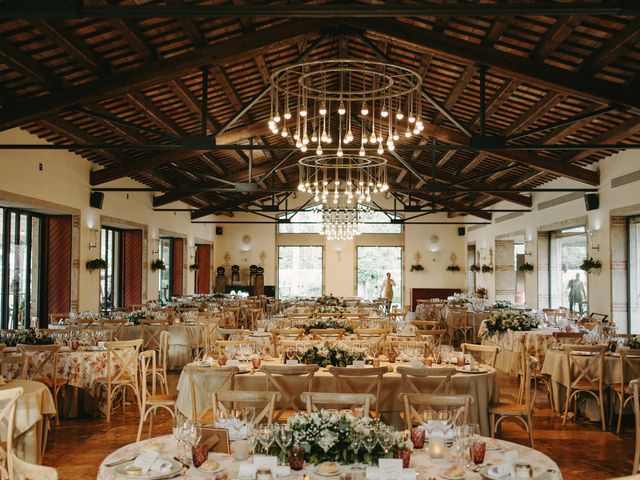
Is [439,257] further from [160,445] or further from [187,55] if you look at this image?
[160,445]

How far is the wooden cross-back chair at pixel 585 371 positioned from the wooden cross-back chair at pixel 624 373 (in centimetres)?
15

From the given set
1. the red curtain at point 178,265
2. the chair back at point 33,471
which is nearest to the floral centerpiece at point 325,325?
the chair back at point 33,471

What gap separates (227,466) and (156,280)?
605 inches

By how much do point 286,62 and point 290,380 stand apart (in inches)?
270

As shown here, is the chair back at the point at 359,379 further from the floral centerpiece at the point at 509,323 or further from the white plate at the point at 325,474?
the floral centerpiece at the point at 509,323

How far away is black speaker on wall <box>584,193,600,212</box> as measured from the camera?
42.7 feet

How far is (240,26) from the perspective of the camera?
9078 mm

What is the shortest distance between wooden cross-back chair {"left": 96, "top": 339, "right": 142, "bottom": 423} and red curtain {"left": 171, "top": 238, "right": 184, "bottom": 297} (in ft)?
42.4

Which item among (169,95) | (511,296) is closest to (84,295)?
(169,95)

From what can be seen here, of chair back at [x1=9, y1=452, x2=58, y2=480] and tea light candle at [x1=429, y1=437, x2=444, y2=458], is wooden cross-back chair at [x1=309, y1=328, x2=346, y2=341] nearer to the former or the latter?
tea light candle at [x1=429, y1=437, x2=444, y2=458]

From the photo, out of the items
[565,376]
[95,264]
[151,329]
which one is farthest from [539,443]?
[95,264]

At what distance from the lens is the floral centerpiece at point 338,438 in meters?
3.13

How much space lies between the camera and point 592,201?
1309 centimetres

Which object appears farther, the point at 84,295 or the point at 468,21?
the point at 84,295
